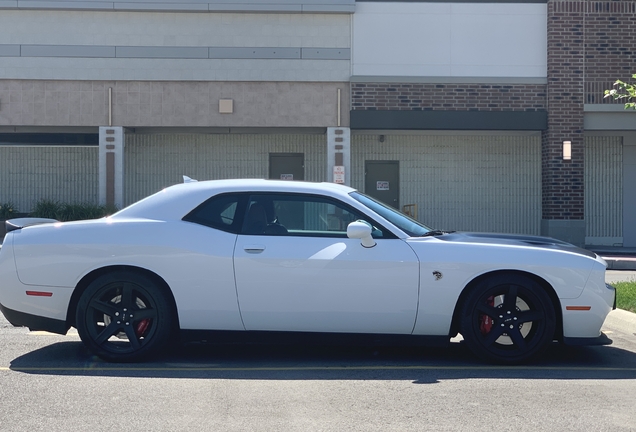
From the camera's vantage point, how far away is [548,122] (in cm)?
2028

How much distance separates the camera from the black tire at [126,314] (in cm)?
609

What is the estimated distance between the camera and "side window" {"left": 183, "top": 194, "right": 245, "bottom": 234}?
6.25m

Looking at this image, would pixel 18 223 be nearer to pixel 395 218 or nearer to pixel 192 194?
pixel 192 194

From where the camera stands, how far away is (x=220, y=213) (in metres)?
6.31

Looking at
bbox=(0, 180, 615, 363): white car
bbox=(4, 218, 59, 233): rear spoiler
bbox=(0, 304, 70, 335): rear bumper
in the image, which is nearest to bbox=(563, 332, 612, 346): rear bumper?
bbox=(0, 180, 615, 363): white car

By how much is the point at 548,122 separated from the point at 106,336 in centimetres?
1647

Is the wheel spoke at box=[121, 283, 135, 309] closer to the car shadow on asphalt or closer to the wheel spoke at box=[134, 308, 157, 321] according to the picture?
the wheel spoke at box=[134, 308, 157, 321]

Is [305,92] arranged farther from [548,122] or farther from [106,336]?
[106,336]

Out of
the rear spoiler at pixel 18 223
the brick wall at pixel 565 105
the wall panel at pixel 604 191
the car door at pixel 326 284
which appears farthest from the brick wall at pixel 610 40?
the rear spoiler at pixel 18 223

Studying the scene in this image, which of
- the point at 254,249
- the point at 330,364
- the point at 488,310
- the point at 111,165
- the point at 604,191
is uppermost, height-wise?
the point at 111,165

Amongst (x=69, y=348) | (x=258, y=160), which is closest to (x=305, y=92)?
(x=258, y=160)

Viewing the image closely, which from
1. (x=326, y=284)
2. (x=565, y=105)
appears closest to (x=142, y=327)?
(x=326, y=284)

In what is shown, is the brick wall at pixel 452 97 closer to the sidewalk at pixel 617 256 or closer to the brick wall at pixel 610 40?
the brick wall at pixel 610 40

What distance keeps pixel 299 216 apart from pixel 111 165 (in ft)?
49.9
